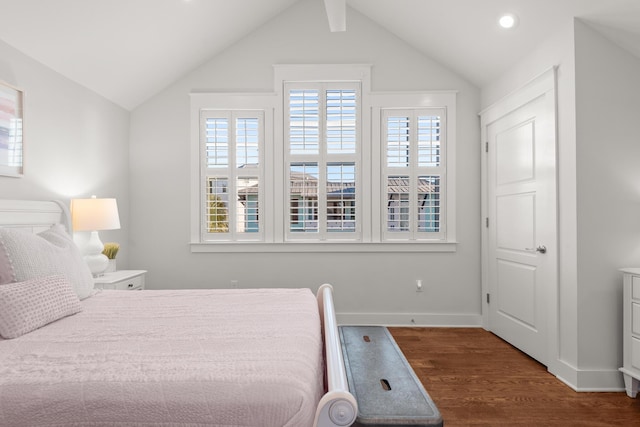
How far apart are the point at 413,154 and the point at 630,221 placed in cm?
196

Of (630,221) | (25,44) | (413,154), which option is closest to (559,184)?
(630,221)

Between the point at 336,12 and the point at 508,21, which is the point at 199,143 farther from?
the point at 508,21

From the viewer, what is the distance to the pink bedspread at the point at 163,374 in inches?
44.6

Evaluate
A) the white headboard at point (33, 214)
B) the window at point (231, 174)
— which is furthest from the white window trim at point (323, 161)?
the white headboard at point (33, 214)

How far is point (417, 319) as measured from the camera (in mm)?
4090

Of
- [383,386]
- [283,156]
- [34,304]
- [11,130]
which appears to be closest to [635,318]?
[383,386]

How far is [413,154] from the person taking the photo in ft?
13.5

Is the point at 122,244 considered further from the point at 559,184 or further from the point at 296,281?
the point at 559,184

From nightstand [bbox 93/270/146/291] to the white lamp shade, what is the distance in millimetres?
420

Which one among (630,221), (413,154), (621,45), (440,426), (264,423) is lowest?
(440,426)

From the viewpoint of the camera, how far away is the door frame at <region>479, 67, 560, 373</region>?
2873mm

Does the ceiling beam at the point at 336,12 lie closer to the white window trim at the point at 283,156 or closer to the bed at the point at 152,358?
the white window trim at the point at 283,156

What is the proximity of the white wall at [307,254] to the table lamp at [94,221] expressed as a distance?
941mm

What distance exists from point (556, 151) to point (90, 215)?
11.7 feet
